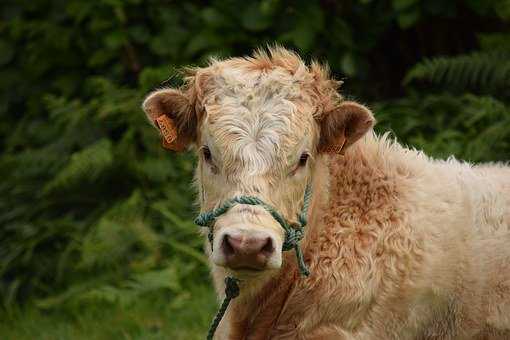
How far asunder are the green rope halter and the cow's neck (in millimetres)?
76

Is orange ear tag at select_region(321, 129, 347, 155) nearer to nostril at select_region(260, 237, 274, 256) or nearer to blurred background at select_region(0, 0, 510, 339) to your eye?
nostril at select_region(260, 237, 274, 256)

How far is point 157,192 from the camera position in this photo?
8.95m

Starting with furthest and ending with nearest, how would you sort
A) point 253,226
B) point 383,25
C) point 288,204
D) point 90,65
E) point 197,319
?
point 90,65
point 383,25
point 197,319
point 288,204
point 253,226

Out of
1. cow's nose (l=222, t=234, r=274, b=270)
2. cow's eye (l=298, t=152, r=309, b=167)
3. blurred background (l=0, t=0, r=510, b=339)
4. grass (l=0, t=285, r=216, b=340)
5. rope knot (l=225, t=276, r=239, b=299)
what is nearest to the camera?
cow's nose (l=222, t=234, r=274, b=270)

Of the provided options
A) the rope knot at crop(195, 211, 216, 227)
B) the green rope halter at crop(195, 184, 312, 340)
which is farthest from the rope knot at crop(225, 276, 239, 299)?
the rope knot at crop(195, 211, 216, 227)

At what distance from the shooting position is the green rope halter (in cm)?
450

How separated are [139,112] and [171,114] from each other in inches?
157

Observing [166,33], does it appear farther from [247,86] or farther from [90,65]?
[247,86]

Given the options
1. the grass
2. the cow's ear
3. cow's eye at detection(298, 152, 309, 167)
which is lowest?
the grass

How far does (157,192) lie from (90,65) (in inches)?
60.0

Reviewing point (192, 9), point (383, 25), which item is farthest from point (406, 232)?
point (192, 9)

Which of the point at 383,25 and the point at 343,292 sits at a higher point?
the point at 383,25

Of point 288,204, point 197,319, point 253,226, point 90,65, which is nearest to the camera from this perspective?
point 253,226

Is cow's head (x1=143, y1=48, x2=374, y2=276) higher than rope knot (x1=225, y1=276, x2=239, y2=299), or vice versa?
cow's head (x1=143, y1=48, x2=374, y2=276)
